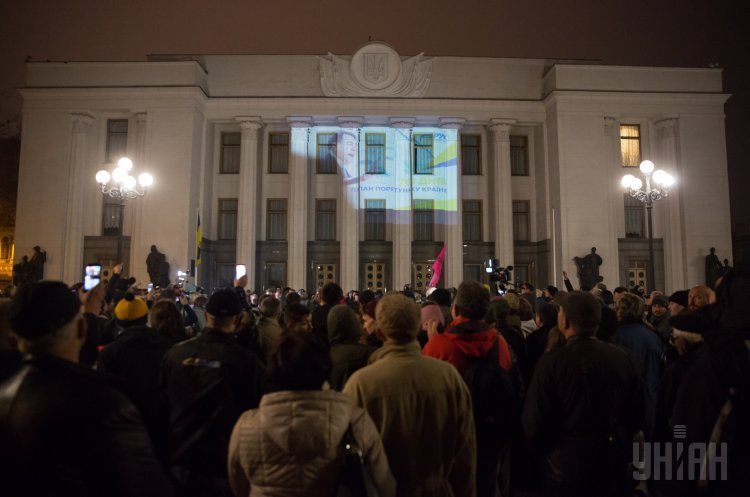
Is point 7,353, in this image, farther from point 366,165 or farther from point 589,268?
point 366,165

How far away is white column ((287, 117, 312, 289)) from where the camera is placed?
2884 cm

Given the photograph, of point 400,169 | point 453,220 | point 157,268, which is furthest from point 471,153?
point 157,268

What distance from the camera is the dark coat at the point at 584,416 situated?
3.27 metres

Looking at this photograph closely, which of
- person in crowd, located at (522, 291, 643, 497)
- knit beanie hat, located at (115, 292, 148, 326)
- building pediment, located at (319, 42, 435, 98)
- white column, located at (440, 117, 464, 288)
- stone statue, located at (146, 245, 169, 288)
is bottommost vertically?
person in crowd, located at (522, 291, 643, 497)

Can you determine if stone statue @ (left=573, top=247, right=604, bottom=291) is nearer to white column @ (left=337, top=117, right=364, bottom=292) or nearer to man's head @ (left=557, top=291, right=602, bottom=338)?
white column @ (left=337, top=117, right=364, bottom=292)

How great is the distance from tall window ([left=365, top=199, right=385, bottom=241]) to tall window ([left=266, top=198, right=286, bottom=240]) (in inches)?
190

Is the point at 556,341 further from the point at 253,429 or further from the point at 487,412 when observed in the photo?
the point at 253,429

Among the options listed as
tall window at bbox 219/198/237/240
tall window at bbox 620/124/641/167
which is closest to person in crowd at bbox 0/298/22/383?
tall window at bbox 219/198/237/240

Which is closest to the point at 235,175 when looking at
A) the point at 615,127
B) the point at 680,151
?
the point at 615,127

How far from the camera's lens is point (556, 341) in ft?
15.0

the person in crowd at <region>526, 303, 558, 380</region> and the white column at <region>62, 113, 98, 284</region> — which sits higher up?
the white column at <region>62, 113, 98, 284</region>

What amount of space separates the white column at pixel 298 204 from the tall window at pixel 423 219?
634 centimetres

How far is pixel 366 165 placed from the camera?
99.5ft

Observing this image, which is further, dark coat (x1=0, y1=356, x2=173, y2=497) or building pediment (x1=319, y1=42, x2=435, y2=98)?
building pediment (x1=319, y1=42, x2=435, y2=98)
